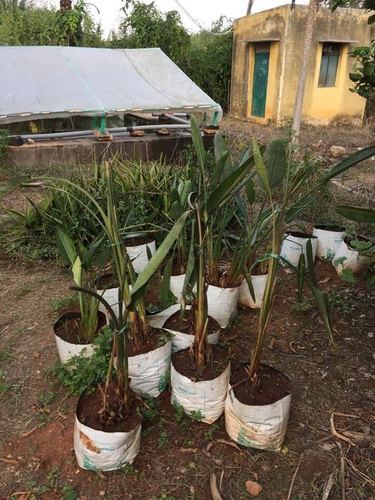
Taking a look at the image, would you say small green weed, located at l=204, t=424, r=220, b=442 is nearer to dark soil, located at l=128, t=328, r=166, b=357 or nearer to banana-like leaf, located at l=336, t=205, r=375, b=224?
dark soil, located at l=128, t=328, r=166, b=357

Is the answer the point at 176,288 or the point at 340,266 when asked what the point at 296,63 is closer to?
the point at 340,266

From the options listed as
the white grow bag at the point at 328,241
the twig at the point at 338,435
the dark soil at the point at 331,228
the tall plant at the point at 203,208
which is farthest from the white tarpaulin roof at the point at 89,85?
the twig at the point at 338,435

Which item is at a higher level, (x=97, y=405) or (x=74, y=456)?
(x=97, y=405)

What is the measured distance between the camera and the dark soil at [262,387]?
1.53 metres

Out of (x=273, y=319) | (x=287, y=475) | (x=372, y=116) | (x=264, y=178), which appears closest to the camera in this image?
(x=264, y=178)

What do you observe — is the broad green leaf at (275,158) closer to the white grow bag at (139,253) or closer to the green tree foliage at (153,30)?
the white grow bag at (139,253)

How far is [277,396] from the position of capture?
1543 millimetres

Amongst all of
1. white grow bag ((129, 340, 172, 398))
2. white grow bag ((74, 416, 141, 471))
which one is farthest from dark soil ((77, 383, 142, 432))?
white grow bag ((129, 340, 172, 398))

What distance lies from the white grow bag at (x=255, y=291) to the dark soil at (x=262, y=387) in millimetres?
804

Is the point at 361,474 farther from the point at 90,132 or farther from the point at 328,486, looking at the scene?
the point at 90,132

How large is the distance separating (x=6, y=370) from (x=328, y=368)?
157cm

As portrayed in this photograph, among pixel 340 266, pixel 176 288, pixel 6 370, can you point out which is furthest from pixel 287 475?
pixel 340 266

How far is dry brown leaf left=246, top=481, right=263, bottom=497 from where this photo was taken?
142 centimetres

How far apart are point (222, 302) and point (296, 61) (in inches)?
366
